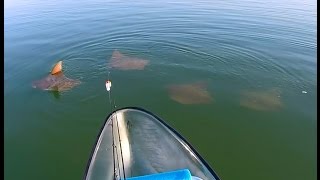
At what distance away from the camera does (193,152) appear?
289 inches

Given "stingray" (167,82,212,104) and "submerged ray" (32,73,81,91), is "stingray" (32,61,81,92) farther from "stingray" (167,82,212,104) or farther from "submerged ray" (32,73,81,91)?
"stingray" (167,82,212,104)

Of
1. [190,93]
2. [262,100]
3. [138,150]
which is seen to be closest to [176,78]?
[190,93]

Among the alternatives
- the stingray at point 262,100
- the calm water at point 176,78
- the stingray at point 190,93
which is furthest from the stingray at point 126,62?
the stingray at point 262,100

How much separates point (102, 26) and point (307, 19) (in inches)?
477

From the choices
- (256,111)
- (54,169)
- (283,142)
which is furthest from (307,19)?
(54,169)

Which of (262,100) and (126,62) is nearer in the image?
(262,100)

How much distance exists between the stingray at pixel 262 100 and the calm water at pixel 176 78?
0.22m

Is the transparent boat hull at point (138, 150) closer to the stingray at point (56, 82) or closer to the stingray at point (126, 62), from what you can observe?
the stingray at point (56, 82)

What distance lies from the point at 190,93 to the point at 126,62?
3.88 meters

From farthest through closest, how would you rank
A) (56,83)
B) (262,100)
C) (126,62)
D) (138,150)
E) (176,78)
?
1. (126,62)
2. (176,78)
3. (56,83)
4. (262,100)
5. (138,150)

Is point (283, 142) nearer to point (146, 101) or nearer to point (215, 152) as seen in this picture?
point (215, 152)

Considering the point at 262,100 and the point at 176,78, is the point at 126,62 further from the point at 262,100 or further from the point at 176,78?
the point at 262,100

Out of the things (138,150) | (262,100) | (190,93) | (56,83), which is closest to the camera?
(138,150)

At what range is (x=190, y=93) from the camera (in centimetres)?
1192
